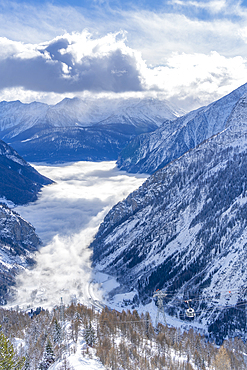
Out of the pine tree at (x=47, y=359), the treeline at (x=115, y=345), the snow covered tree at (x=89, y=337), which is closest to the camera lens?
the pine tree at (x=47, y=359)

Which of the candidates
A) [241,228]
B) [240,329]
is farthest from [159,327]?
[241,228]

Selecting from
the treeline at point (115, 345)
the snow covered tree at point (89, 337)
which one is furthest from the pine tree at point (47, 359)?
the snow covered tree at point (89, 337)

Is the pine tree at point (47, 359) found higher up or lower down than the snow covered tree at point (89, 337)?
lower down

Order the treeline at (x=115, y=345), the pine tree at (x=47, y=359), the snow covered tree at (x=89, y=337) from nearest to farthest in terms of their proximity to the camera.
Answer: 1. the pine tree at (x=47, y=359)
2. the treeline at (x=115, y=345)
3. the snow covered tree at (x=89, y=337)

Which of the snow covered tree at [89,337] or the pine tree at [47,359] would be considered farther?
the snow covered tree at [89,337]

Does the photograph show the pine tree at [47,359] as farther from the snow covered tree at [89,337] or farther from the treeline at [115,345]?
the snow covered tree at [89,337]

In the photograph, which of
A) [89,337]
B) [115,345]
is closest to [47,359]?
[89,337]

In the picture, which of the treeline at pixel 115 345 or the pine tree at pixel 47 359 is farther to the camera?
the treeline at pixel 115 345

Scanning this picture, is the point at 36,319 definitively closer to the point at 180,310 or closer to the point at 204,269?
the point at 180,310

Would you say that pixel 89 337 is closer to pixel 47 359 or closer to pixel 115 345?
pixel 115 345
